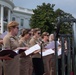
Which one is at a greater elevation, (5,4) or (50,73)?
(5,4)

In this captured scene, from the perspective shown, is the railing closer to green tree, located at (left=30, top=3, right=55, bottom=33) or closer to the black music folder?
the black music folder

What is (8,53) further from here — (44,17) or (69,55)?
(44,17)

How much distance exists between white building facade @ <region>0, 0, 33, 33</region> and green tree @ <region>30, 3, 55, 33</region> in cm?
1408

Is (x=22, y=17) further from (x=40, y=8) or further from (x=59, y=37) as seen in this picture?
(x=59, y=37)

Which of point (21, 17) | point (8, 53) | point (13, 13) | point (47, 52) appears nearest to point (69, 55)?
point (8, 53)

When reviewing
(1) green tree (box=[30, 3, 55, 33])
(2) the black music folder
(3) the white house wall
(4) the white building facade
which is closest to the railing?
(2) the black music folder

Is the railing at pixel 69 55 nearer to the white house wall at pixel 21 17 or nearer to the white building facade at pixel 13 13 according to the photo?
the white building facade at pixel 13 13

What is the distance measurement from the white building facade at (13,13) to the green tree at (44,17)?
14083 mm

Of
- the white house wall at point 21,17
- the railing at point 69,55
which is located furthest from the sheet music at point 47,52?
the white house wall at point 21,17

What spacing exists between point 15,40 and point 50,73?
5.39 feet

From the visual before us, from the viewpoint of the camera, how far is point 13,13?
86250mm

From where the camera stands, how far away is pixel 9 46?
254 inches

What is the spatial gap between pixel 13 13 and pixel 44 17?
3148 cm

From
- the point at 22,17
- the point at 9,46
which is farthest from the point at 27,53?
the point at 22,17
